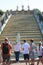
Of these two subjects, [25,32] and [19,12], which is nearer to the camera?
[25,32]

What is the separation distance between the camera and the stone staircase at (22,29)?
32312 millimetres

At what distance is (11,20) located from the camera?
134 feet

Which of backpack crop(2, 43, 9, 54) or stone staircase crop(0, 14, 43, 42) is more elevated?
backpack crop(2, 43, 9, 54)

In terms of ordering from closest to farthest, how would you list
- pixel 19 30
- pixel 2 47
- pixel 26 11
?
1. pixel 2 47
2. pixel 19 30
3. pixel 26 11

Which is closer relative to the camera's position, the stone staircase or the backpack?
the backpack

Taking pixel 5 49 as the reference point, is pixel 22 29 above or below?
below

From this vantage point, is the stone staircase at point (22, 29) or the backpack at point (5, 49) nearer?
the backpack at point (5, 49)

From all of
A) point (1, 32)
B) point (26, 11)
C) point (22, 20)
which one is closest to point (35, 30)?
point (1, 32)

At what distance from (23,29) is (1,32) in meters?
2.42

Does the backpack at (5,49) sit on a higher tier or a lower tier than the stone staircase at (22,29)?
higher

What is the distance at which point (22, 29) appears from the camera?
117 feet

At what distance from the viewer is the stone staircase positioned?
3231 cm

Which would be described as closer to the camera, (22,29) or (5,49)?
(5,49)

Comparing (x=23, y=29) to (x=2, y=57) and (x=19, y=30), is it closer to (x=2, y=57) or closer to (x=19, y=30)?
(x=19, y=30)
